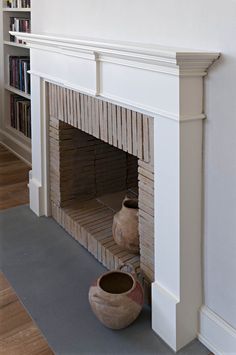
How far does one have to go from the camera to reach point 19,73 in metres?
3.75

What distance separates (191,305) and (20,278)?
843mm

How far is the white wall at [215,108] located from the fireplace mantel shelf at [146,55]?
49 millimetres

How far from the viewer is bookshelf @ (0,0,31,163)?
3713 mm

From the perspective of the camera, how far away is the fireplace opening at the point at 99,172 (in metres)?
1.75

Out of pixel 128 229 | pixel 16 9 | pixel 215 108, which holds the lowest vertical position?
pixel 128 229

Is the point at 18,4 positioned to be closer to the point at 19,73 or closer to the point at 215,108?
the point at 19,73

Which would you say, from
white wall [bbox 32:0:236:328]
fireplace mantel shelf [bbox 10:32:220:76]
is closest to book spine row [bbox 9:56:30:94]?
fireplace mantel shelf [bbox 10:32:220:76]

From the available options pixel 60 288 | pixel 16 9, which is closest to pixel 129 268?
pixel 60 288

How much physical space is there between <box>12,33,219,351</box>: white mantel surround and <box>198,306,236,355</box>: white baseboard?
1.2 inches

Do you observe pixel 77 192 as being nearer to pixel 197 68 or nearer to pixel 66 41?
pixel 66 41

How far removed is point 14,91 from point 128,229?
89.9 inches

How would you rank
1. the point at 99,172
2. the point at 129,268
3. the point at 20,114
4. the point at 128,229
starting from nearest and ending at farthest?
the point at 129,268 → the point at 128,229 → the point at 99,172 → the point at 20,114

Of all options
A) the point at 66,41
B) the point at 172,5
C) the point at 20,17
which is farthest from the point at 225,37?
the point at 20,17

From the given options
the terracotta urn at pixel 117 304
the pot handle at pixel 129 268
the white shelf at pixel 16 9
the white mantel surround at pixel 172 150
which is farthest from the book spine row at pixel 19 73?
the terracotta urn at pixel 117 304
